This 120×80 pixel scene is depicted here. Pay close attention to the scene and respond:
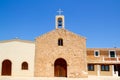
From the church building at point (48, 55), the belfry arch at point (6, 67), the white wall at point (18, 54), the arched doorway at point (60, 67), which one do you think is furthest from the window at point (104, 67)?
the belfry arch at point (6, 67)

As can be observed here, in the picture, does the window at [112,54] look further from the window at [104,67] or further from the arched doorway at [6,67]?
the arched doorway at [6,67]

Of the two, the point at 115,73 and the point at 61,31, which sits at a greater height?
the point at 61,31

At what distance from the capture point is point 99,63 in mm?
42188

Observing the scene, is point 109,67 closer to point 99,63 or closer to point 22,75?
point 99,63

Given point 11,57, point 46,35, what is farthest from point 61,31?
point 11,57

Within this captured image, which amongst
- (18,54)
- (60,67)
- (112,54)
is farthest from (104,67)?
(18,54)

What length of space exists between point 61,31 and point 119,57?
14.3 metres

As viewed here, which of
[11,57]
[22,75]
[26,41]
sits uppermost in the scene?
[26,41]

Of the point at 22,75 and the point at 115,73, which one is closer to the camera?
the point at 22,75

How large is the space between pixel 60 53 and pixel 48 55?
196 cm

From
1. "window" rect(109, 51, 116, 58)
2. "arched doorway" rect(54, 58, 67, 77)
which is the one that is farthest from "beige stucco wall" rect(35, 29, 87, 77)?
"window" rect(109, 51, 116, 58)

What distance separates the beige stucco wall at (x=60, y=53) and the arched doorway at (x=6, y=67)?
4.42 metres

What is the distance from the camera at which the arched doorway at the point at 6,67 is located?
35559 millimetres

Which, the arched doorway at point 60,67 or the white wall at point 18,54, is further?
the arched doorway at point 60,67
